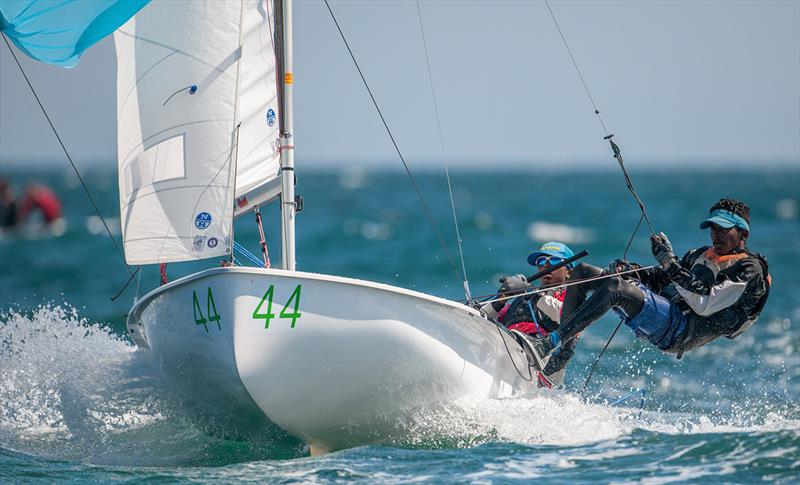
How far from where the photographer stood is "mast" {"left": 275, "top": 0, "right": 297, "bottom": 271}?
18.8 ft

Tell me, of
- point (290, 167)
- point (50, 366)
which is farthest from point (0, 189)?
point (290, 167)

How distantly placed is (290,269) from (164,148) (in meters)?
1.03

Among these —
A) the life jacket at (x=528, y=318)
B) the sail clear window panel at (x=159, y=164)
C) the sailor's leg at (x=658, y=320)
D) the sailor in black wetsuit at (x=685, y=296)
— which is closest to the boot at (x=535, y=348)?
the sailor in black wetsuit at (x=685, y=296)

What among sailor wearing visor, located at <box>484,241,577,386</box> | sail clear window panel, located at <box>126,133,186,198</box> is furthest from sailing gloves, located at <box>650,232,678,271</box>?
sail clear window panel, located at <box>126,133,186,198</box>

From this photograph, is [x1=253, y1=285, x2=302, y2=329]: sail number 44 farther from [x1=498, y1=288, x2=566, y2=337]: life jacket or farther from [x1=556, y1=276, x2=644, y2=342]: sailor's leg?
[x1=498, y1=288, x2=566, y2=337]: life jacket

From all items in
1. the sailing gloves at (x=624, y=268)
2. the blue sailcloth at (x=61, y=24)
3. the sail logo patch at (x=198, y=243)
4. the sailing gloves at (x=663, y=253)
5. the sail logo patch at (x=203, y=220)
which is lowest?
the sailing gloves at (x=624, y=268)

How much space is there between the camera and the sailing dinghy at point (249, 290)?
17.7ft

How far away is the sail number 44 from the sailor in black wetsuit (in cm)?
152

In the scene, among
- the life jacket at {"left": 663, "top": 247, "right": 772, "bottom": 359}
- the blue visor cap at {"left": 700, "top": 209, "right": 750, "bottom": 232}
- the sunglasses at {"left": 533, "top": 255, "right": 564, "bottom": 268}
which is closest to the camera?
the life jacket at {"left": 663, "top": 247, "right": 772, "bottom": 359}

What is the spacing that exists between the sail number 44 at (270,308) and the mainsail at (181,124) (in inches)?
24.0

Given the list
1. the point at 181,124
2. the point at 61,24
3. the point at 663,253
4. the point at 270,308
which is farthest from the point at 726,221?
the point at 61,24

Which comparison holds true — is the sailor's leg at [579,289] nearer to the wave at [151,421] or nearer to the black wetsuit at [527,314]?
the black wetsuit at [527,314]

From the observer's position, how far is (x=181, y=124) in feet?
19.5

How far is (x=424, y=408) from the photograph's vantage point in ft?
19.2
